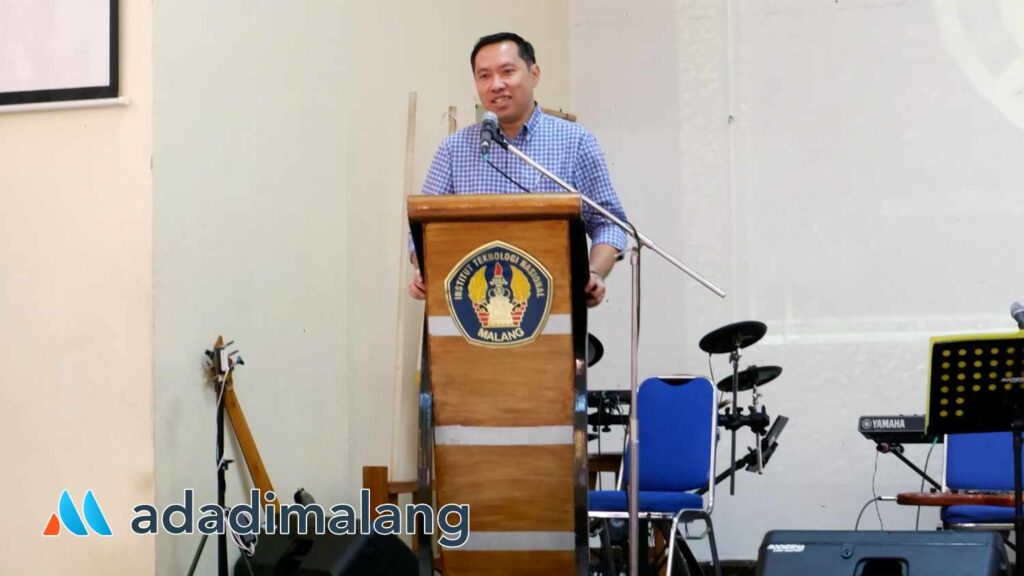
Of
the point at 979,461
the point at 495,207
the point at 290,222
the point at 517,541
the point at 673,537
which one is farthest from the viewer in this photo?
the point at 979,461

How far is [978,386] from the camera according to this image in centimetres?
329

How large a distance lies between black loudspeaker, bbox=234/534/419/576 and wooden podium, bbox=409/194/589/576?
101 cm

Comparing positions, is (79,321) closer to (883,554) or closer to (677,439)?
(677,439)

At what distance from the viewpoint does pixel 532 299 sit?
2.71m

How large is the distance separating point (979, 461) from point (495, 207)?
120 inches

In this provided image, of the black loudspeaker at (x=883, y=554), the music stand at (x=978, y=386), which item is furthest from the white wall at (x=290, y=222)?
the music stand at (x=978, y=386)

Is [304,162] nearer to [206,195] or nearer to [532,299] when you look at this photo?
[206,195]

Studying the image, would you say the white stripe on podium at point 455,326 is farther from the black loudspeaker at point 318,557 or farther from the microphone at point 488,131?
the black loudspeaker at point 318,557

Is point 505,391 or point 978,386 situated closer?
point 505,391

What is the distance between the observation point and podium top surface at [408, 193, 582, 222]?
2.65 m

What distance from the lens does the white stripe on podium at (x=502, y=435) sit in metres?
2.74

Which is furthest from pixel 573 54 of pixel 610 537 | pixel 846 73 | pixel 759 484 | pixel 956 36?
pixel 610 537

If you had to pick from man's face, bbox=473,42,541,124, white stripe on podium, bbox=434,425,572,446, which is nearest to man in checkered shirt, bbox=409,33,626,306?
man's face, bbox=473,42,541,124

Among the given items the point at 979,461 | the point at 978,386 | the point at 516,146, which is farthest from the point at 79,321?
the point at 979,461
